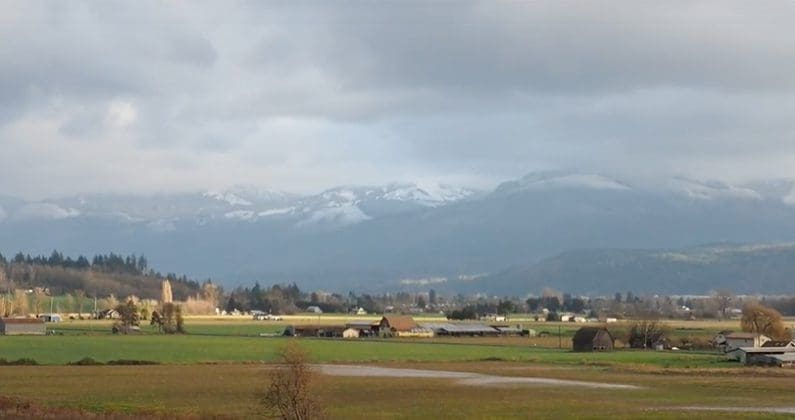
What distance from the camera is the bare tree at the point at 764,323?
119m

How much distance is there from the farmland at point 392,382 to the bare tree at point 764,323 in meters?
16.1

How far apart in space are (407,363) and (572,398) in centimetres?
3342

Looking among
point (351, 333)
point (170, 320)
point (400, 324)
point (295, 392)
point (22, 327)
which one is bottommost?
point (295, 392)

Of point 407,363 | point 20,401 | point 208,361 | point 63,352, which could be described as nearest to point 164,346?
point 63,352

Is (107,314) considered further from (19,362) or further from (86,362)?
(19,362)

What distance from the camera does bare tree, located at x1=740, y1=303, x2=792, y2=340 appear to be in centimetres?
11856

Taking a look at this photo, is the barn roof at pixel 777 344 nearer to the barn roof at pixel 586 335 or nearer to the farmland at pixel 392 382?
the farmland at pixel 392 382

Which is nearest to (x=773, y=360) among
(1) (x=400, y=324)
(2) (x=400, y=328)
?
(2) (x=400, y=328)

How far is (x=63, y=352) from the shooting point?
9088cm

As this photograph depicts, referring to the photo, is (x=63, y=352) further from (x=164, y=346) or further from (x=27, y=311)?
(x=27, y=311)

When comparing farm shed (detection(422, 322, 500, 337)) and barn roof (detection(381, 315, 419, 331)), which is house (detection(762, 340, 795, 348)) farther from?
barn roof (detection(381, 315, 419, 331))

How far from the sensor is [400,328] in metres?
152

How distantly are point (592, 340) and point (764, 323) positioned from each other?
21.1m

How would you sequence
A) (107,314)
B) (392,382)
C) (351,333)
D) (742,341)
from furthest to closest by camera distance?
(107,314) → (351,333) → (742,341) → (392,382)
